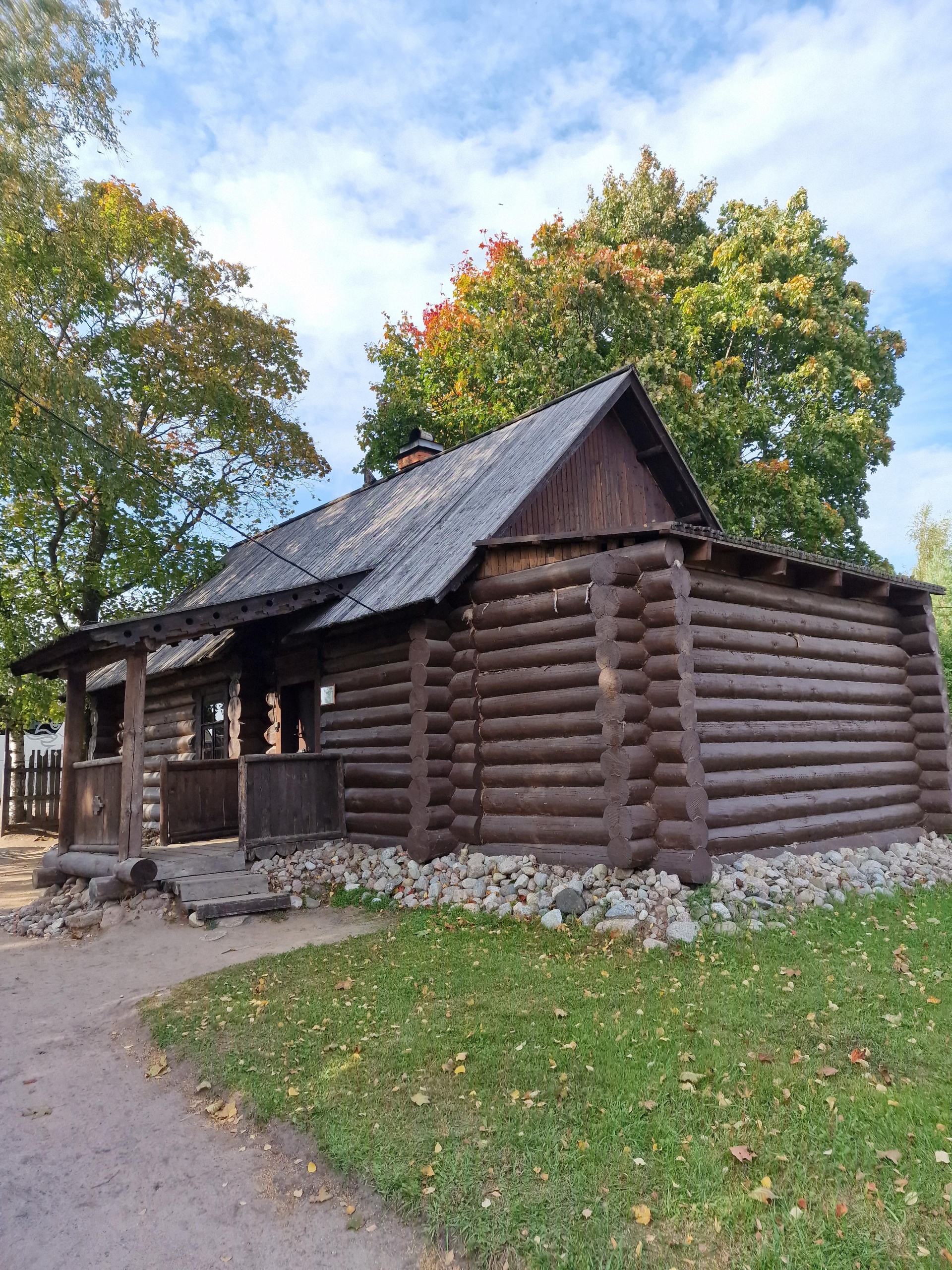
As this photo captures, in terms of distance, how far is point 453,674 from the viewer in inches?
433

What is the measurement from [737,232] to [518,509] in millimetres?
17536

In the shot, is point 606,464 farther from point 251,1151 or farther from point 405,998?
point 251,1151

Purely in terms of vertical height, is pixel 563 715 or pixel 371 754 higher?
pixel 563 715

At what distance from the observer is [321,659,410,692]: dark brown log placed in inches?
452

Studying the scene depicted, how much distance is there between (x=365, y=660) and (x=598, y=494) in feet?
16.6

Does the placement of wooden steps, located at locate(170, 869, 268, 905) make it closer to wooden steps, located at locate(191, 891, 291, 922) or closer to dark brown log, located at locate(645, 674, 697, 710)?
wooden steps, located at locate(191, 891, 291, 922)

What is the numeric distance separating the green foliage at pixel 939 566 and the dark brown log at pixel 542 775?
64.0 feet

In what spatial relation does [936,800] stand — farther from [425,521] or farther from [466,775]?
[425,521]

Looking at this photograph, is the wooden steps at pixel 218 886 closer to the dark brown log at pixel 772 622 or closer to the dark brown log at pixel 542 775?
the dark brown log at pixel 542 775

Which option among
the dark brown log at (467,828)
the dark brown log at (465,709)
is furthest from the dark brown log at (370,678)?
the dark brown log at (467,828)

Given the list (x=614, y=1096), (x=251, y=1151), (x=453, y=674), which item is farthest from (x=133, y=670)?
(x=614, y=1096)

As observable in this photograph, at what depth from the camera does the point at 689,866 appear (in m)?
8.44

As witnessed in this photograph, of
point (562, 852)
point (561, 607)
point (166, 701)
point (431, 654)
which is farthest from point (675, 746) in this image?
point (166, 701)

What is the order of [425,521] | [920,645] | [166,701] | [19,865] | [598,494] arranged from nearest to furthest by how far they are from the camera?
[920,645] → [425,521] → [598,494] → [19,865] → [166,701]
